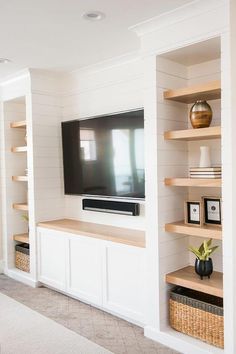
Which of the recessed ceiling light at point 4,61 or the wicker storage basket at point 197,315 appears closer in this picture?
the wicker storage basket at point 197,315

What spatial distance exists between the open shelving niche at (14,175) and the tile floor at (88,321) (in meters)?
0.66

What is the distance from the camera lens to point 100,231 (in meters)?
3.57

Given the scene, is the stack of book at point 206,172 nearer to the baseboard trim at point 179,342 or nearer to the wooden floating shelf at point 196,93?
the wooden floating shelf at point 196,93

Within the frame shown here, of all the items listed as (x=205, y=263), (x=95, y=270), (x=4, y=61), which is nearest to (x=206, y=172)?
(x=205, y=263)

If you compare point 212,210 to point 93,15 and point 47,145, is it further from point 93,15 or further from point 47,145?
point 47,145

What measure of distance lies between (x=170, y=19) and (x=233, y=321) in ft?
7.19

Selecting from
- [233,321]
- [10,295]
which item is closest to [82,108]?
[10,295]

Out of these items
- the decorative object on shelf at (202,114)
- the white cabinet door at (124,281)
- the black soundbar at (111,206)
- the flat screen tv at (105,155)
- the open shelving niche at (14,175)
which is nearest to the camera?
the decorative object on shelf at (202,114)

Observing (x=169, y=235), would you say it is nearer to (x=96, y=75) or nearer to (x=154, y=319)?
(x=154, y=319)

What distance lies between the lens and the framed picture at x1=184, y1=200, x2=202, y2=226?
9.34ft

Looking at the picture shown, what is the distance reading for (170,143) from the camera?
295 centimetres

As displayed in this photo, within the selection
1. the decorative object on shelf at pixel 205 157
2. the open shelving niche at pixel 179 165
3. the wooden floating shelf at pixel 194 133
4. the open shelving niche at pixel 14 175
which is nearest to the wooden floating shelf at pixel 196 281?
the open shelving niche at pixel 179 165

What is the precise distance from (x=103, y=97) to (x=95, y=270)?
1.87m

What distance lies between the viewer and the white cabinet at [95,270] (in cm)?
310
